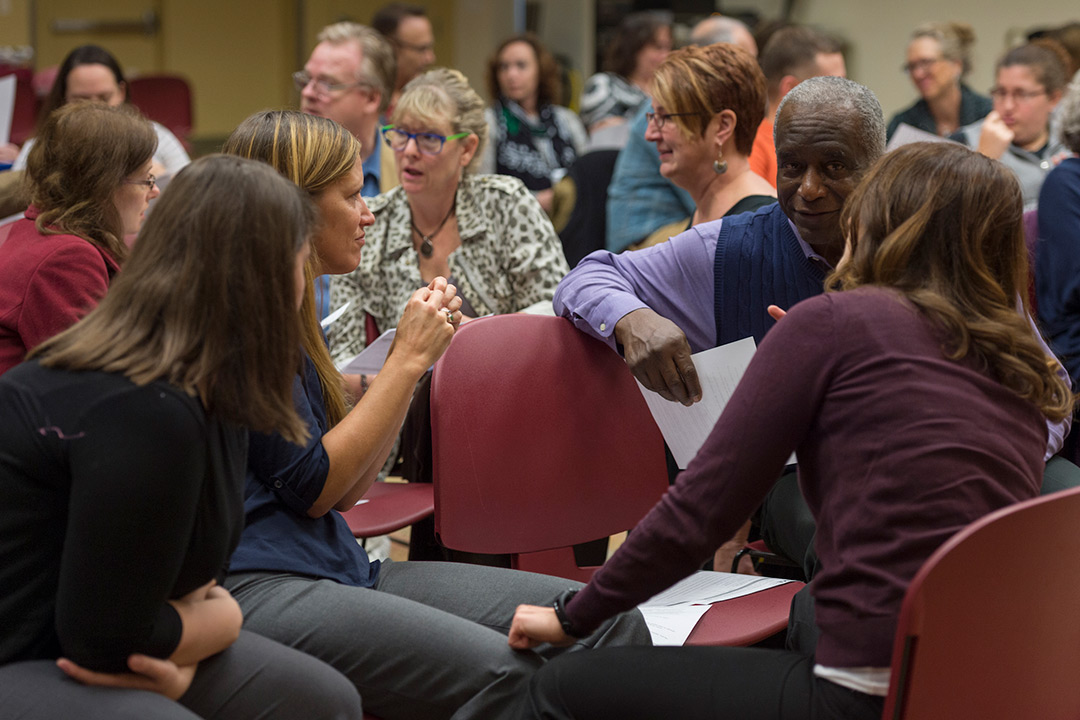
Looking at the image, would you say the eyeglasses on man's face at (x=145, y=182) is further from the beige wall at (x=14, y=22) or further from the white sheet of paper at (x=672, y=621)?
the beige wall at (x=14, y=22)

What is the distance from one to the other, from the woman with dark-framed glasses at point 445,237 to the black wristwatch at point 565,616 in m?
1.54

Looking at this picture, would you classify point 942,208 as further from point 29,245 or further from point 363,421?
point 29,245

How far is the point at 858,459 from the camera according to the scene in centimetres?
123

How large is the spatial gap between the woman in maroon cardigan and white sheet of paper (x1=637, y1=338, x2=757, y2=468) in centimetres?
103

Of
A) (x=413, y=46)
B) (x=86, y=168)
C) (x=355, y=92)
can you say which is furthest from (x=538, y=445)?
(x=413, y=46)

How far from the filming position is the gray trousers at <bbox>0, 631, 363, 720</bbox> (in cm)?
120

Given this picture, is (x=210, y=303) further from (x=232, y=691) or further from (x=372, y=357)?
(x=372, y=357)

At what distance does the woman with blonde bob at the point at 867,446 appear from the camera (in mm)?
1208

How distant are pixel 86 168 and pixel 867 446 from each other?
154cm

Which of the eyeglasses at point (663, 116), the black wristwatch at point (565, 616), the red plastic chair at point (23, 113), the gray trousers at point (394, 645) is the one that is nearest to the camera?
the black wristwatch at point (565, 616)

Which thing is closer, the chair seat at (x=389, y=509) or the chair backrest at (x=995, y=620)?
the chair backrest at (x=995, y=620)

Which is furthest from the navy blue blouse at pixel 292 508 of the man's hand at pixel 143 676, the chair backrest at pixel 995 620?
the chair backrest at pixel 995 620

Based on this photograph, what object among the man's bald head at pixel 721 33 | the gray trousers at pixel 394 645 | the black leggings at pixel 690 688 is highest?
the man's bald head at pixel 721 33

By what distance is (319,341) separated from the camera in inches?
68.2
